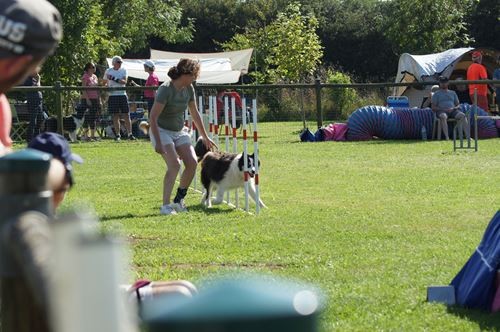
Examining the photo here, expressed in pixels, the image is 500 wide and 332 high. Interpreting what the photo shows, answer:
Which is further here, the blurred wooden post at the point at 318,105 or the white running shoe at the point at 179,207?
the blurred wooden post at the point at 318,105

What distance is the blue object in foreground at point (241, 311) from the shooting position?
3.22 ft

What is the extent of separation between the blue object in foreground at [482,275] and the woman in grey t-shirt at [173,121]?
5879 millimetres

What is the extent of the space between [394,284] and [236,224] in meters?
3.92

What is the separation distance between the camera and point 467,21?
52125 millimetres

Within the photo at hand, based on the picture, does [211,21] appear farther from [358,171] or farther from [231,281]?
[231,281]

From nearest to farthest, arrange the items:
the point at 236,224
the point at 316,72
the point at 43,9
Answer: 1. the point at 43,9
2. the point at 236,224
3. the point at 316,72

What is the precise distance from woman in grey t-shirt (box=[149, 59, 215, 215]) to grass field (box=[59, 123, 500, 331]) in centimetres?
56

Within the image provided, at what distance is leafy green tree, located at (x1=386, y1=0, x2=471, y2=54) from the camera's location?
43500 mm

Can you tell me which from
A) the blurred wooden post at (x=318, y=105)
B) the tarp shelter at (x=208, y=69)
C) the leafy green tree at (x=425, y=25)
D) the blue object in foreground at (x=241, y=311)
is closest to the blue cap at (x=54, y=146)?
the blue object in foreground at (x=241, y=311)

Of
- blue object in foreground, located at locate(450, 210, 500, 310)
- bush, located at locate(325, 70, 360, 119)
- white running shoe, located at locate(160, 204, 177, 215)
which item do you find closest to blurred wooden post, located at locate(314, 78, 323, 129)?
bush, located at locate(325, 70, 360, 119)

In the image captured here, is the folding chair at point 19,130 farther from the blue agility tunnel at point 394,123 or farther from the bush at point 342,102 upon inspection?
the bush at point 342,102

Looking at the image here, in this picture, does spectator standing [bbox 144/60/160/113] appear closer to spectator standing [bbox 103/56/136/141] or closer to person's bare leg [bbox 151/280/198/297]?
spectator standing [bbox 103/56/136/141]

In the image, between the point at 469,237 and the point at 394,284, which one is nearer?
the point at 394,284

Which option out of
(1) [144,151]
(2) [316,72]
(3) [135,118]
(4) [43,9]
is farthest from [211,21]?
(4) [43,9]
